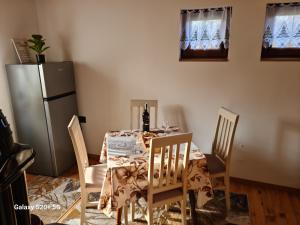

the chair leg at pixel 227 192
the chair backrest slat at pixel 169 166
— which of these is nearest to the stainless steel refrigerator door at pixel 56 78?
the chair backrest slat at pixel 169 166

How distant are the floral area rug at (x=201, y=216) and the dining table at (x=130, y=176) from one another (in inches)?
7.6

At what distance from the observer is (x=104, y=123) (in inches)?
125

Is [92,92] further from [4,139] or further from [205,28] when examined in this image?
[4,139]

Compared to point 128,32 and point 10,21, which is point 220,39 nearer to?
point 128,32

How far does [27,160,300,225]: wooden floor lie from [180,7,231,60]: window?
151cm

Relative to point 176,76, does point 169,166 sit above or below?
below

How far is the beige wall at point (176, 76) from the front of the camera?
236 centimetres

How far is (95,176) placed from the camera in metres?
1.95

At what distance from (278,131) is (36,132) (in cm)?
279

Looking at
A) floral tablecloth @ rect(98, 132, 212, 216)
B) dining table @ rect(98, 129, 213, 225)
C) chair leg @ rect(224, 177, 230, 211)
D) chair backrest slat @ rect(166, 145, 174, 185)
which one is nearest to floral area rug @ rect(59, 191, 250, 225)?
chair leg @ rect(224, 177, 230, 211)

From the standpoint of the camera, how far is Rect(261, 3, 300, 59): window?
223 centimetres

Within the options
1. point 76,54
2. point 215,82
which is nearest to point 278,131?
point 215,82

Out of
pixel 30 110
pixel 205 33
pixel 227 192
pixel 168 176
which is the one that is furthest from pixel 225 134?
pixel 30 110

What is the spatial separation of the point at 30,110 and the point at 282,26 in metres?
2.92
